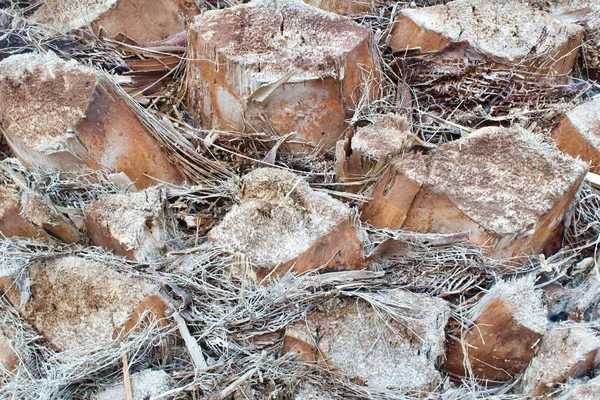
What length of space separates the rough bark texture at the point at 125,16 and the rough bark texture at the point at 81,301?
0.98 m

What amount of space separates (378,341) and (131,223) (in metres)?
0.86

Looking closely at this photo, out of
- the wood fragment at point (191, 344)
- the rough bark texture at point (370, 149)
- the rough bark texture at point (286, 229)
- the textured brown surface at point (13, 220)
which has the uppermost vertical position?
the rough bark texture at point (370, 149)

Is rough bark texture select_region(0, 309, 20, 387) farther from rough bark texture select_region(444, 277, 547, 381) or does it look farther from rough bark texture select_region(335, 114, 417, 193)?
rough bark texture select_region(444, 277, 547, 381)

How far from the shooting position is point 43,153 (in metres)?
2.12

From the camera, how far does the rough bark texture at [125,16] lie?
249 cm

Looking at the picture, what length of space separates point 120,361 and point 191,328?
0.23 meters

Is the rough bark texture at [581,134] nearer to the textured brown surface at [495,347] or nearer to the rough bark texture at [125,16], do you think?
the textured brown surface at [495,347]

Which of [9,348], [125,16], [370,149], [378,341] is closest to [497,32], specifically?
[370,149]

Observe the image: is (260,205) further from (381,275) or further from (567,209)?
(567,209)

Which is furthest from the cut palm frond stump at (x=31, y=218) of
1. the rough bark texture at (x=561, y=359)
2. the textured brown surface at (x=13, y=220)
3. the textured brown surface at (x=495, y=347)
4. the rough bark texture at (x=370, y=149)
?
the rough bark texture at (x=561, y=359)

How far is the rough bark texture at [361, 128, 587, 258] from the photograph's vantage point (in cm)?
203

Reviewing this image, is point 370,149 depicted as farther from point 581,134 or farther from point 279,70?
point 581,134

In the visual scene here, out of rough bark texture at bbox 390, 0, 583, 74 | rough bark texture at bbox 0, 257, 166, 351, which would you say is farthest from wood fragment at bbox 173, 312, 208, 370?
rough bark texture at bbox 390, 0, 583, 74

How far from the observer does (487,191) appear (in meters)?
2.07
